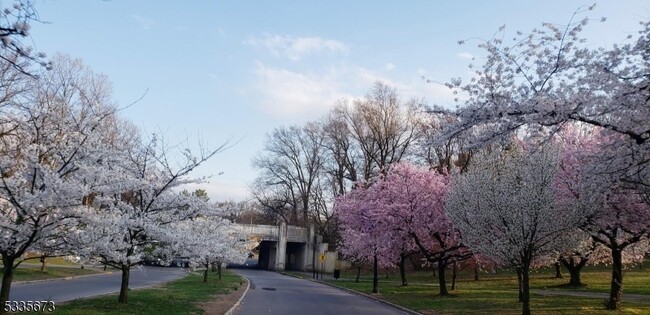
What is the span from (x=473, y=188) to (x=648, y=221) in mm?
6205

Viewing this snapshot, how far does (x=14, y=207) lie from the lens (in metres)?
11.9

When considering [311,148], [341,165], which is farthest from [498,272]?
[311,148]

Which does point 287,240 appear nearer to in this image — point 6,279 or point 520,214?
point 520,214

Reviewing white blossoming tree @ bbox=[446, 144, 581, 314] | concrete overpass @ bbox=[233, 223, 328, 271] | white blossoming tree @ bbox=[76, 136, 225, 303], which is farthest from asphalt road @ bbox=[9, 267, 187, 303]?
concrete overpass @ bbox=[233, 223, 328, 271]

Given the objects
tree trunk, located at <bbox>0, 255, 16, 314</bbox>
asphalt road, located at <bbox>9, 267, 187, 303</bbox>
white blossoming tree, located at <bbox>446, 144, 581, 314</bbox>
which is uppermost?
white blossoming tree, located at <bbox>446, 144, 581, 314</bbox>

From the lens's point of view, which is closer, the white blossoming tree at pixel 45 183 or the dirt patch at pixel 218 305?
the white blossoming tree at pixel 45 183

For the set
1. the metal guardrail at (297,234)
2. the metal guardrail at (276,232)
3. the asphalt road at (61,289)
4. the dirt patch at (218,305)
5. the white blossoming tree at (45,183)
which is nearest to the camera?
the white blossoming tree at (45,183)

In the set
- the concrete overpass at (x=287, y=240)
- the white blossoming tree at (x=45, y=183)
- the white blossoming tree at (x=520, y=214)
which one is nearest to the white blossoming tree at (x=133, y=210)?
the white blossoming tree at (x=45, y=183)

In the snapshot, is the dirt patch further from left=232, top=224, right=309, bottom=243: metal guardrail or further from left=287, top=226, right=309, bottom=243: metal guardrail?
left=287, top=226, right=309, bottom=243: metal guardrail

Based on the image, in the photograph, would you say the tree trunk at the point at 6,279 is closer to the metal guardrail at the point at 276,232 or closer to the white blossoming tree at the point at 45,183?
the white blossoming tree at the point at 45,183

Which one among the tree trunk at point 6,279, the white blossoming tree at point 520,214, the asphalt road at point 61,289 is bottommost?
the asphalt road at point 61,289

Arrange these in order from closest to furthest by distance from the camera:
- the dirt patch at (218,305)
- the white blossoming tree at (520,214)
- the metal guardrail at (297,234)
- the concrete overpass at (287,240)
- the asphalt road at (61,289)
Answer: the dirt patch at (218,305) → the white blossoming tree at (520,214) → the asphalt road at (61,289) → the concrete overpass at (287,240) → the metal guardrail at (297,234)

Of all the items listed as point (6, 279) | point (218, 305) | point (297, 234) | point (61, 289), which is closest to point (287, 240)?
point (297, 234)

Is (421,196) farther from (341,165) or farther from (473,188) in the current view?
(341,165)
